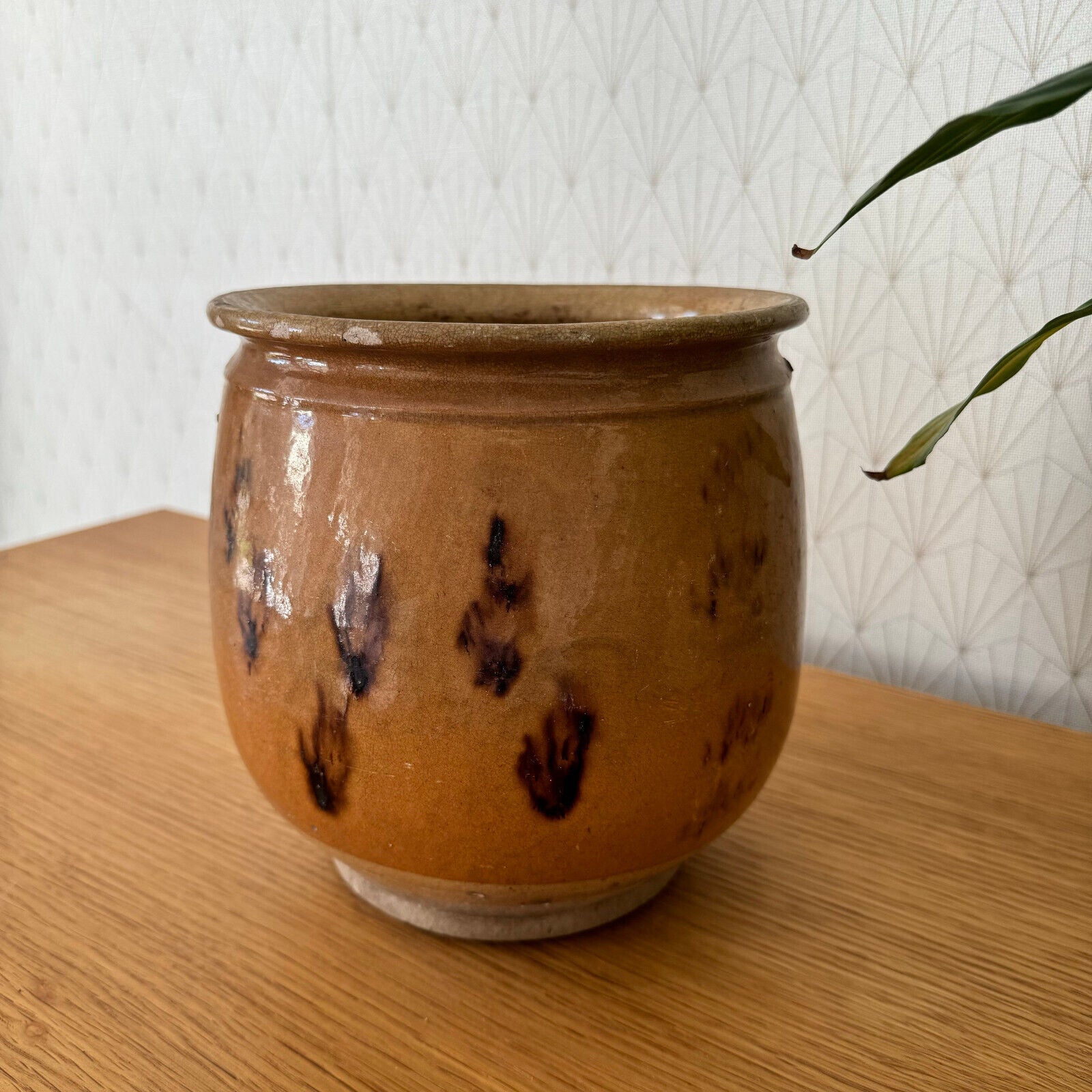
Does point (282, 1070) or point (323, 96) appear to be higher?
point (323, 96)

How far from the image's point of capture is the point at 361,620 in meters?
0.36

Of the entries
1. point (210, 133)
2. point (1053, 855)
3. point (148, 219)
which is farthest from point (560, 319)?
point (148, 219)

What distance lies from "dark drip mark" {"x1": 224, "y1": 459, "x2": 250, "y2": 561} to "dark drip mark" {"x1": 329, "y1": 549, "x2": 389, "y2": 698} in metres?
0.06

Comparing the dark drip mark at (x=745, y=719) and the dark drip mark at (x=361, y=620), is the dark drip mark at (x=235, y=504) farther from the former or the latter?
the dark drip mark at (x=745, y=719)

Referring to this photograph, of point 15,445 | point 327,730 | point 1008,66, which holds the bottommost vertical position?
point 15,445

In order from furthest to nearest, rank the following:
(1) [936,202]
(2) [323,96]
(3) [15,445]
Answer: (3) [15,445] < (2) [323,96] < (1) [936,202]

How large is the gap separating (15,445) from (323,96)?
0.71 m

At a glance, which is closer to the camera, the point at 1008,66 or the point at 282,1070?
the point at 282,1070

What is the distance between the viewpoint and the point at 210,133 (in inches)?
38.2

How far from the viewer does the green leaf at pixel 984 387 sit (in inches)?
14.9

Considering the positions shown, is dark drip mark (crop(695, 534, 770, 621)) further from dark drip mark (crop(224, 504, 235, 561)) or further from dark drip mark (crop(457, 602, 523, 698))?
dark drip mark (crop(224, 504, 235, 561))

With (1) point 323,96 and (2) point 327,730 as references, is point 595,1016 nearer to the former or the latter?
(2) point 327,730

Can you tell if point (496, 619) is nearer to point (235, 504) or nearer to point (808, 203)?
point (235, 504)

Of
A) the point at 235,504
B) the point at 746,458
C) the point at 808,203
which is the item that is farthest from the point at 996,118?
the point at 808,203
